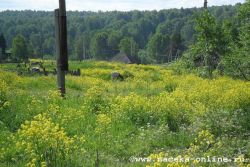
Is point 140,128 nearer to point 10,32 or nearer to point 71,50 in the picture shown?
point 71,50

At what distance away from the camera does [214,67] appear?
2791cm

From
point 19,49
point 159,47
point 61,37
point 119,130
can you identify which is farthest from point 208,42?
point 159,47

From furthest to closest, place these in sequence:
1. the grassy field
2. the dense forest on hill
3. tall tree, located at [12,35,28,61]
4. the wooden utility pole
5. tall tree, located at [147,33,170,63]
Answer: tall tree, located at [147,33,170,63] → the dense forest on hill → tall tree, located at [12,35,28,61] → the wooden utility pole → the grassy field

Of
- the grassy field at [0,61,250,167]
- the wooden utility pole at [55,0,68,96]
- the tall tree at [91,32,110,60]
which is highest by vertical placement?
the wooden utility pole at [55,0,68,96]

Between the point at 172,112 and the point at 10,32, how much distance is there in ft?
522

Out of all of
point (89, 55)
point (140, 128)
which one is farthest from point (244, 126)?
point (89, 55)

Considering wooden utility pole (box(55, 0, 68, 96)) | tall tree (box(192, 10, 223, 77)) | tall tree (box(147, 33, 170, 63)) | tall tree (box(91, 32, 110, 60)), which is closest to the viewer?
wooden utility pole (box(55, 0, 68, 96))

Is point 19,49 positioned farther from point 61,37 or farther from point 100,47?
point 61,37

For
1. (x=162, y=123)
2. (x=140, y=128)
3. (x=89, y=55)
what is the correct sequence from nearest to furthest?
(x=140, y=128) → (x=162, y=123) → (x=89, y=55)

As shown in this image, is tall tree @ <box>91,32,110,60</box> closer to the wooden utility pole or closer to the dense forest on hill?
the dense forest on hill

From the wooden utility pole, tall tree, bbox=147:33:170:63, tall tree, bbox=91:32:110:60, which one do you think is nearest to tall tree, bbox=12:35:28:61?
tall tree, bbox=147:33:170:63

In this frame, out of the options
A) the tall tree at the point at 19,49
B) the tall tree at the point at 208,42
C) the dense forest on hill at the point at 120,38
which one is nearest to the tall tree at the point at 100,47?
the dense forest on hill at the point at 120,38

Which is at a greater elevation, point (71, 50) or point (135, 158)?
point (135, 158)

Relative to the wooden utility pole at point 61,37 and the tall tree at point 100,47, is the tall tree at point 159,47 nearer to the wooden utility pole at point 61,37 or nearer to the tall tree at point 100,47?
the tall tree at point 100,47
